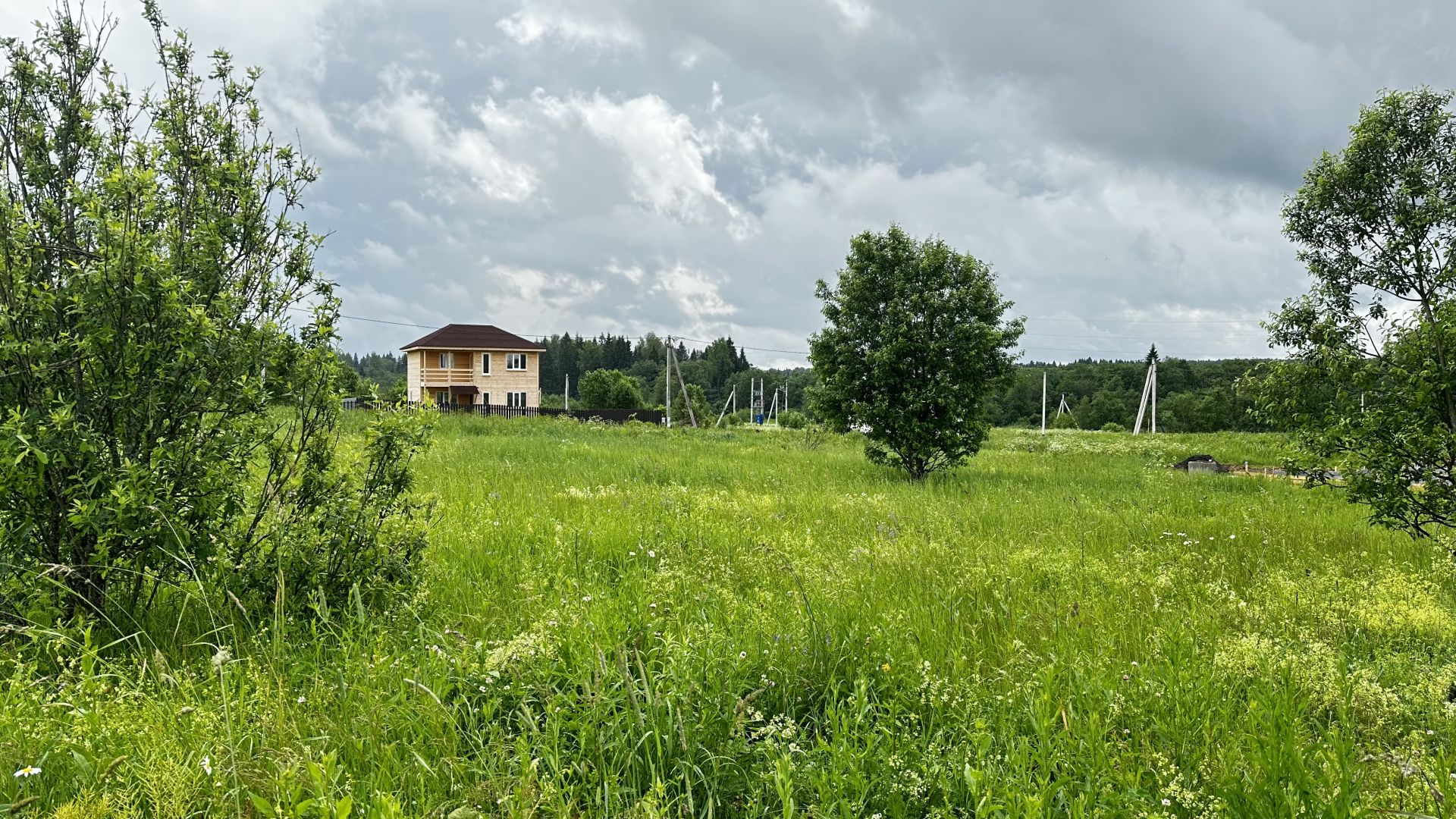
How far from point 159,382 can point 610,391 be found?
7475 cm

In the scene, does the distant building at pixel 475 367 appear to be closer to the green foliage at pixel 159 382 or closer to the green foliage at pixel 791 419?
the green foliage at pixel 791 419

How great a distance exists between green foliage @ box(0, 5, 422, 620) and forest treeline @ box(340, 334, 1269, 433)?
48.4 meters

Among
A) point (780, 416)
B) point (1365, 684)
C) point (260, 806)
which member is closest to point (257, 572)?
point (260, 806)

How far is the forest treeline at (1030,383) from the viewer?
76.4 metres

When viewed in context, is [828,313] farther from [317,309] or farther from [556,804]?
[556,804]

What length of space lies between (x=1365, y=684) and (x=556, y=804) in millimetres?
3628

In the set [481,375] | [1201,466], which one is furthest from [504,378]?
[1201,466]

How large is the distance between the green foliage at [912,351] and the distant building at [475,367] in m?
37.8

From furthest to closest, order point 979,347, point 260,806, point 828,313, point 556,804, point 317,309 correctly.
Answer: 1. point 828,313
2. point 979,347
3. point 317,309
4. point 556,804
5. point 260,806

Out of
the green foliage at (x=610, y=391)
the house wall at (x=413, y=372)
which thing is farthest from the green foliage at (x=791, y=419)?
the house wall at (x=413, y=372)

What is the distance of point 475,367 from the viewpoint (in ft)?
162

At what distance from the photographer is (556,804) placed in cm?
205

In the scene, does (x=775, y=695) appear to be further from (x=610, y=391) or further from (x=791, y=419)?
(x=610, y=391)

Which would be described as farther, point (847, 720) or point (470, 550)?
point (470, 550)
